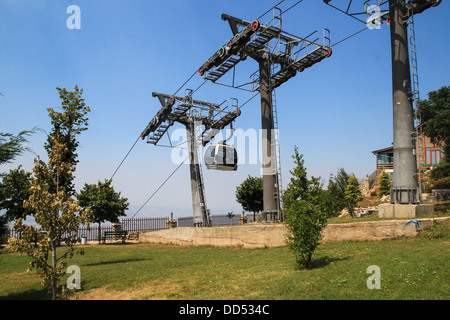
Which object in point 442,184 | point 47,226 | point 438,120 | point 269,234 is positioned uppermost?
point 438,120

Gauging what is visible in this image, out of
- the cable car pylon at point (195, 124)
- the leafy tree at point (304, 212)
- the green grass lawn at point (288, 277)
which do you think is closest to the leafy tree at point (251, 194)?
the cable car pylon at point (195, 124)

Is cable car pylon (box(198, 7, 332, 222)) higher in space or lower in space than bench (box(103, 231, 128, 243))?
higher

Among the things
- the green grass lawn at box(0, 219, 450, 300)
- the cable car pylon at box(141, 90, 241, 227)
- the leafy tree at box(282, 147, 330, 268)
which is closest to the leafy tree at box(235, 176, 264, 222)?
the cable car pylon at box(141, 90, 241, 227)

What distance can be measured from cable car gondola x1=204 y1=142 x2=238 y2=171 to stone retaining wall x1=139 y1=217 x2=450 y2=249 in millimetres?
3744

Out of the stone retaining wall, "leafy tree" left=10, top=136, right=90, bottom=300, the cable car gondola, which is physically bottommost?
the stone retaining wall

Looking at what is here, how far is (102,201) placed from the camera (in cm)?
2725

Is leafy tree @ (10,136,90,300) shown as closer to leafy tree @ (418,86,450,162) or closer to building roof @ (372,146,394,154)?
leafy tree @ (418,86,450,162)

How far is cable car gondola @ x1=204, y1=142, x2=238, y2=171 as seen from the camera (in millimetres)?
19641

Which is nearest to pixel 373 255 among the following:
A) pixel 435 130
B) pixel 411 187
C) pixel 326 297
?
pixel 326 297

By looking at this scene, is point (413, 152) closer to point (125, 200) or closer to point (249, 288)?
point (249, 288)

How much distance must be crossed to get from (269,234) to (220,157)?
5866 millimetres

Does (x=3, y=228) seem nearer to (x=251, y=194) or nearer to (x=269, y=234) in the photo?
(x=269, y=234)

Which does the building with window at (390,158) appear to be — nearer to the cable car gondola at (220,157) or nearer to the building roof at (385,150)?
the building roof at (385,150)

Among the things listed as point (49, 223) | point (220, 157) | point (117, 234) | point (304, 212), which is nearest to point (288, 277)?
point (304, 212)
